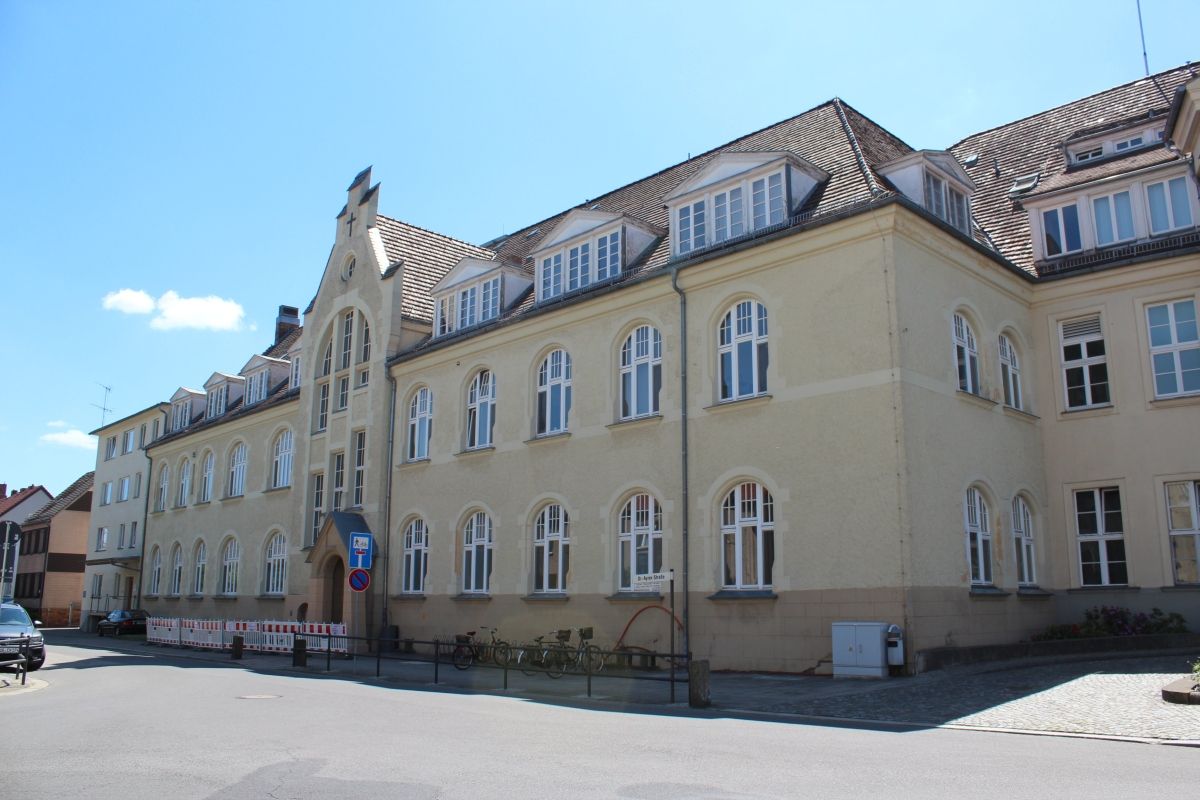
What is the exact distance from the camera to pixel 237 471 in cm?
3959

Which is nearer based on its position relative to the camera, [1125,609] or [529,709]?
[529,709]

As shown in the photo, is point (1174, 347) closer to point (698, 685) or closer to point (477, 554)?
point (698, 685)

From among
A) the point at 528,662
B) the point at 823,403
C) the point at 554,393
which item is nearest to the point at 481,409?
the point at 554,393

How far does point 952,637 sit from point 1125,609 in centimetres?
508

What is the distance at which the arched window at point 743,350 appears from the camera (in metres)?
20.1

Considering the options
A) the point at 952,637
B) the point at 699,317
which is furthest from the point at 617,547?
the point at 952,637

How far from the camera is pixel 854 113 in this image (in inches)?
965

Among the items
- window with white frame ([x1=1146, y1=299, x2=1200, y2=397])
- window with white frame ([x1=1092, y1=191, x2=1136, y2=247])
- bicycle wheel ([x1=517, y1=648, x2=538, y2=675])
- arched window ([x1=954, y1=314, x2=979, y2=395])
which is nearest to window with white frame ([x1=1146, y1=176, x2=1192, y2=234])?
window with white frame ([x1=1092, y1=191, x2=1136, y2=247])

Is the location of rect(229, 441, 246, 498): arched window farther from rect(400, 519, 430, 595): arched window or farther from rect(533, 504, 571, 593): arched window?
rect(533, 504, 571, 593): arched window

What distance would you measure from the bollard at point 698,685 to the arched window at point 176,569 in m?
33.2

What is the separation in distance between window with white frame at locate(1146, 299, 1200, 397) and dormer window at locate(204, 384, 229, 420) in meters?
35.8

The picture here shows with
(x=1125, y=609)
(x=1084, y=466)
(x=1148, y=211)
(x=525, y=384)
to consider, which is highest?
(x=1148, y=211)

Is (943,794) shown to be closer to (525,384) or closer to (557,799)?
(557,799)

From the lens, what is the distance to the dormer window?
4352cm
